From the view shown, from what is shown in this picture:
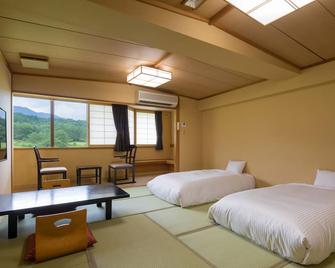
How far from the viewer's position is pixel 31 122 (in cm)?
512

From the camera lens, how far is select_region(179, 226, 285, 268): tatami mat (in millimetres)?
1896

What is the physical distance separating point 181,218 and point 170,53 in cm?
244

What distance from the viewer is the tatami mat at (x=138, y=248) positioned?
1.88 metres

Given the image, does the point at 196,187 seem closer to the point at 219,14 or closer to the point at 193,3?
the point at 219,14

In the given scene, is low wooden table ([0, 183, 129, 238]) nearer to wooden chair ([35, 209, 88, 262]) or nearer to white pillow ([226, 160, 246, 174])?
wooden chair ([35, 209, 88, 262])

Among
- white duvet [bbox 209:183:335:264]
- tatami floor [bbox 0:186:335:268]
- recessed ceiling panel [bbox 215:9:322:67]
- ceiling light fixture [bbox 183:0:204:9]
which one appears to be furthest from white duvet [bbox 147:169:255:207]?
ceiling light fixture [bbox 183:0:204:9]

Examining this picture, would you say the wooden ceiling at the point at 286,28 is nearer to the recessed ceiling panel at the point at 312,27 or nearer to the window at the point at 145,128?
the recessed ceiling panel at the point at 312,27

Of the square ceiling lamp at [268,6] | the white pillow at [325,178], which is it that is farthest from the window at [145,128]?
the square ceiling lamp at [268,6]

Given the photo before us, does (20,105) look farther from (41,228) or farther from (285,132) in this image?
(285,132)

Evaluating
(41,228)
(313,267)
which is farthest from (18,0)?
(313,267)

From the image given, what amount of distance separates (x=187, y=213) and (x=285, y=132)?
238cm

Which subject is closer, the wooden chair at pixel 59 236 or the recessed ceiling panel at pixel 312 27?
the wooden chair at pixel 59 236

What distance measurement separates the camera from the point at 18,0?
1688 millimetres

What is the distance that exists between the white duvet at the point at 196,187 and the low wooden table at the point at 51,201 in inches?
38.0
